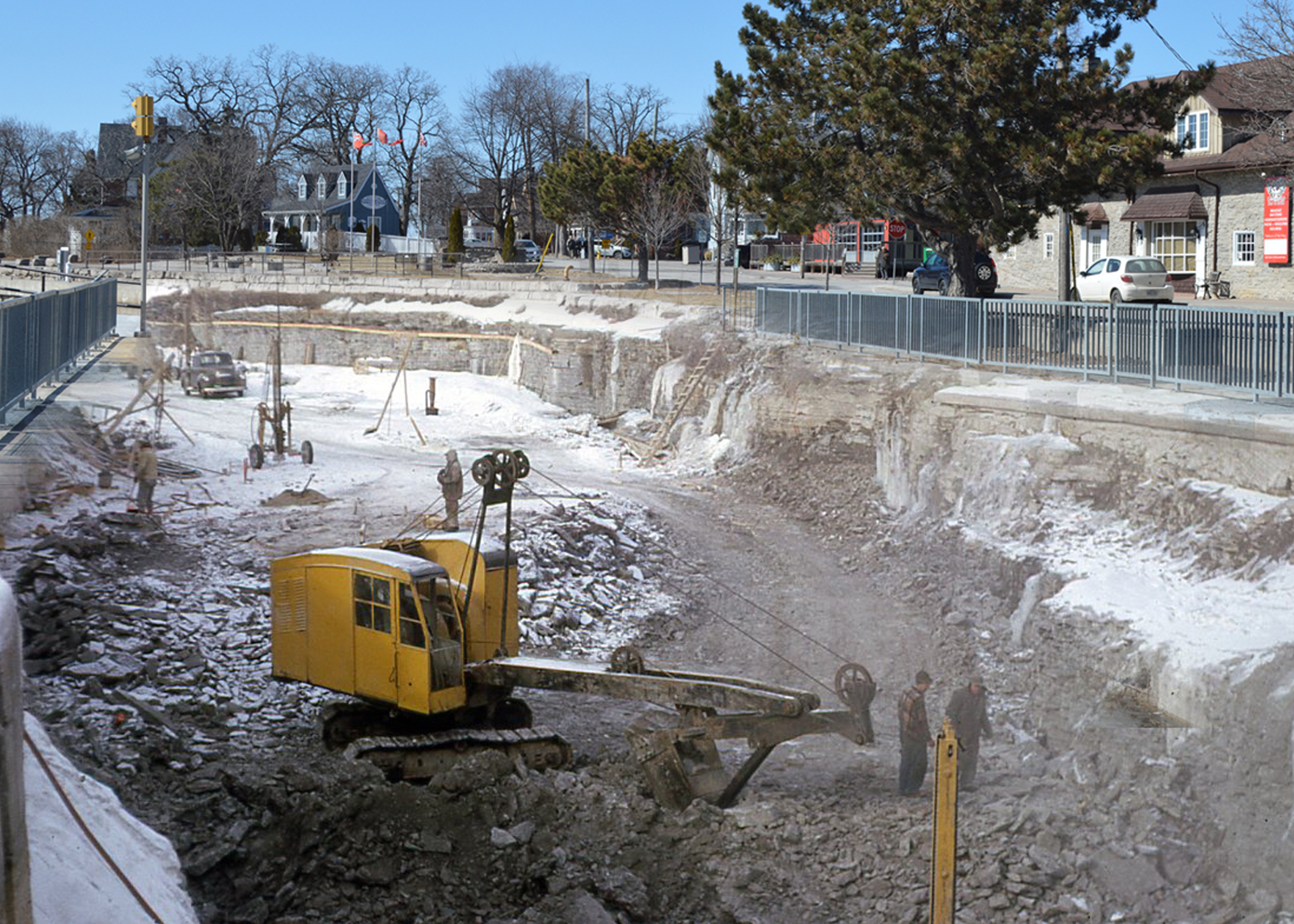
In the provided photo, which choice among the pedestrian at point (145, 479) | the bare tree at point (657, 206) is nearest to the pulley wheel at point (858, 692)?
the pedestrian at point (145, 479)

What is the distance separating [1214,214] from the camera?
38781 millimetres

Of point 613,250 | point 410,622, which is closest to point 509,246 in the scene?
point 613,250

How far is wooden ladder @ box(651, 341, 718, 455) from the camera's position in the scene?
102 ft

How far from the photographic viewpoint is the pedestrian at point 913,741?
12.4 m

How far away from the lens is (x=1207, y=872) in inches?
438

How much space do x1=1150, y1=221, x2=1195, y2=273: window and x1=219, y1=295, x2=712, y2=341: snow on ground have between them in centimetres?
1476

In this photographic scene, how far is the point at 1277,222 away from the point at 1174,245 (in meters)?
3.95

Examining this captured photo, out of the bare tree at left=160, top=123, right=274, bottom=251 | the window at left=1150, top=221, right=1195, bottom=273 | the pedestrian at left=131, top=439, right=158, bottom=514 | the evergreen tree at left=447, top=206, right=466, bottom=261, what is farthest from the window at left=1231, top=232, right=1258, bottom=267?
the bare tree at left=160, top=123, right=274, bottom=251

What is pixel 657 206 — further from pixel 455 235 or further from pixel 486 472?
pixel 486 472

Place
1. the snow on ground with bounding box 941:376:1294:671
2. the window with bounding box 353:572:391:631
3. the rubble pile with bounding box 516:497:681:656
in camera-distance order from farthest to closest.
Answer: the rubble pile with bounding box 516:497:681:656, the snow on ground with bounding box 941:376:1294:671, the window with bounding box 353:572:391:631

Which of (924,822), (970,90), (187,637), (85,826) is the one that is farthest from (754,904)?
(970,90)

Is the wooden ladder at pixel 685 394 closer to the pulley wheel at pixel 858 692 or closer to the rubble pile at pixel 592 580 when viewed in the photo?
the rubble pile at pixel 592 580

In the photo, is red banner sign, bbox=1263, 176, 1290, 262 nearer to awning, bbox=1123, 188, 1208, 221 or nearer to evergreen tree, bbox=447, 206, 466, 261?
awning, bbox=1123, 188, 1208, 221

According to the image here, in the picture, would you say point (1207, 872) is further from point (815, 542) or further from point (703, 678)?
point (815, 542)
